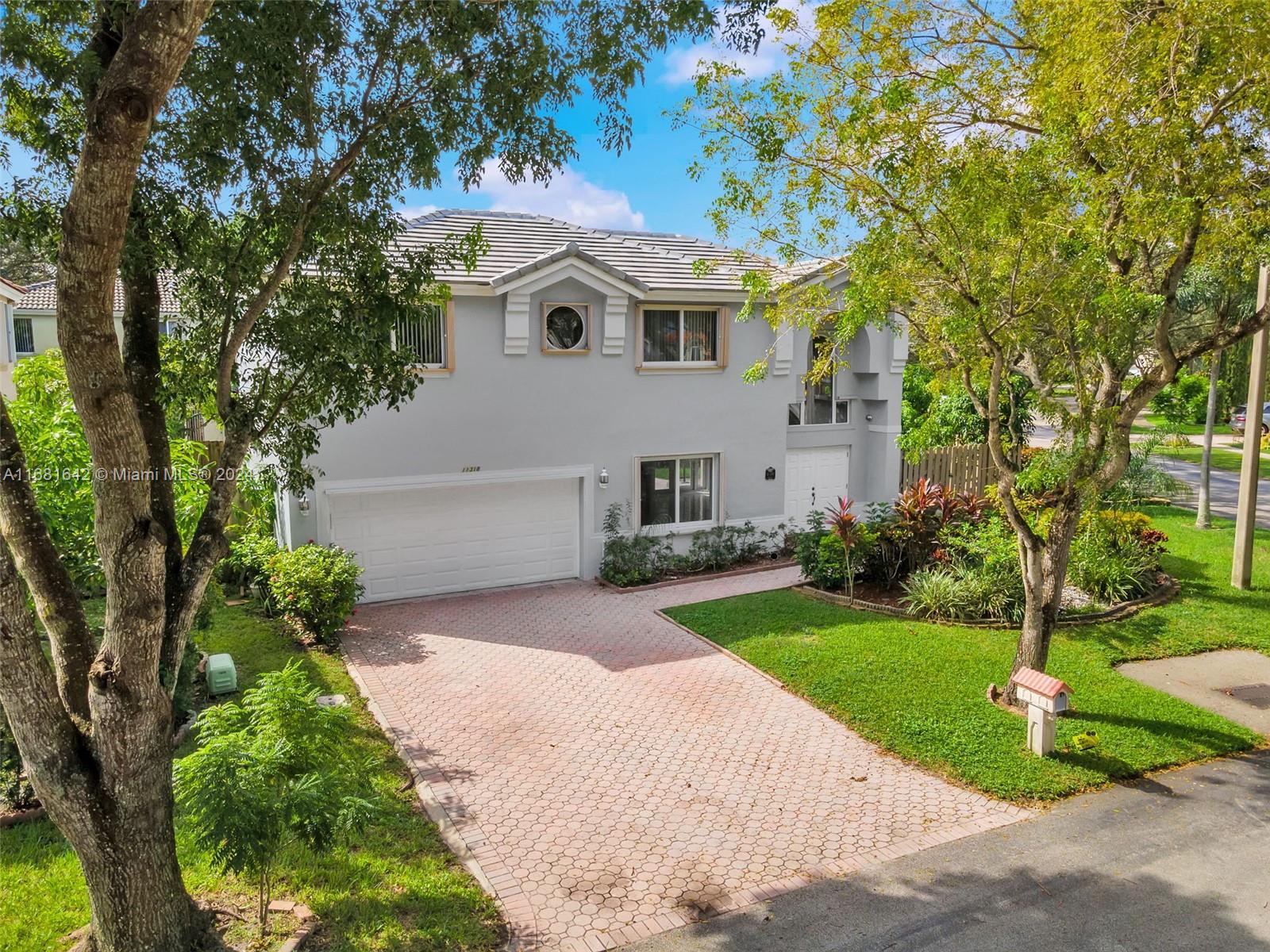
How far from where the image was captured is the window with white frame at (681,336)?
16609 mm

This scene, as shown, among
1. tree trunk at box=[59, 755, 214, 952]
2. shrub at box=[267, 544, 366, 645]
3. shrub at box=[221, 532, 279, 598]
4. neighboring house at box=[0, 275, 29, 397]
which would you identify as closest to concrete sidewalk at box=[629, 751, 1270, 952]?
tree trunk at box=[59, 755, 214, 952]

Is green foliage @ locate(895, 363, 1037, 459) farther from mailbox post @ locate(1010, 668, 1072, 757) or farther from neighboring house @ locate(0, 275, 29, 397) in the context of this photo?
neighboring house @ locate(0, 275, 29, 397)

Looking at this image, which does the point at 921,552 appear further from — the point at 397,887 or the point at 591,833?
the point at 397,887

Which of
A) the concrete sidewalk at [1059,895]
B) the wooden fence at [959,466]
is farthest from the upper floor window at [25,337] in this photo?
the concrete sidewalk at [1059,895]

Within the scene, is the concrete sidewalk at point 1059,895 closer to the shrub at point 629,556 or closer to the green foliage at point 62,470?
the green foliage at point 62,470

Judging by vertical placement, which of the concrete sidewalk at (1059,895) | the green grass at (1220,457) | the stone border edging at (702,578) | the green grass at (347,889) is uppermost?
the green grass at (1220,457)

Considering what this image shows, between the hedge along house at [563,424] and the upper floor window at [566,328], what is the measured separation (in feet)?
0.09

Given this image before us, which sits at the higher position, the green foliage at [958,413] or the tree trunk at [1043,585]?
the green foliage at [958,413]

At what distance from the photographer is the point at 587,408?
52.4 ft

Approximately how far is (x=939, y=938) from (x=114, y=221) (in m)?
7.11

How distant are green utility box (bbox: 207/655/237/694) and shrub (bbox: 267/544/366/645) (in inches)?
76.2

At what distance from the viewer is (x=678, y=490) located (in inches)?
682

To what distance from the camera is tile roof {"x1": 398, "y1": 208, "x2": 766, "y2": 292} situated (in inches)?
604

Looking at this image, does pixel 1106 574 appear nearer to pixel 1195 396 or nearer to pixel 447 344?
pixel 447 344
